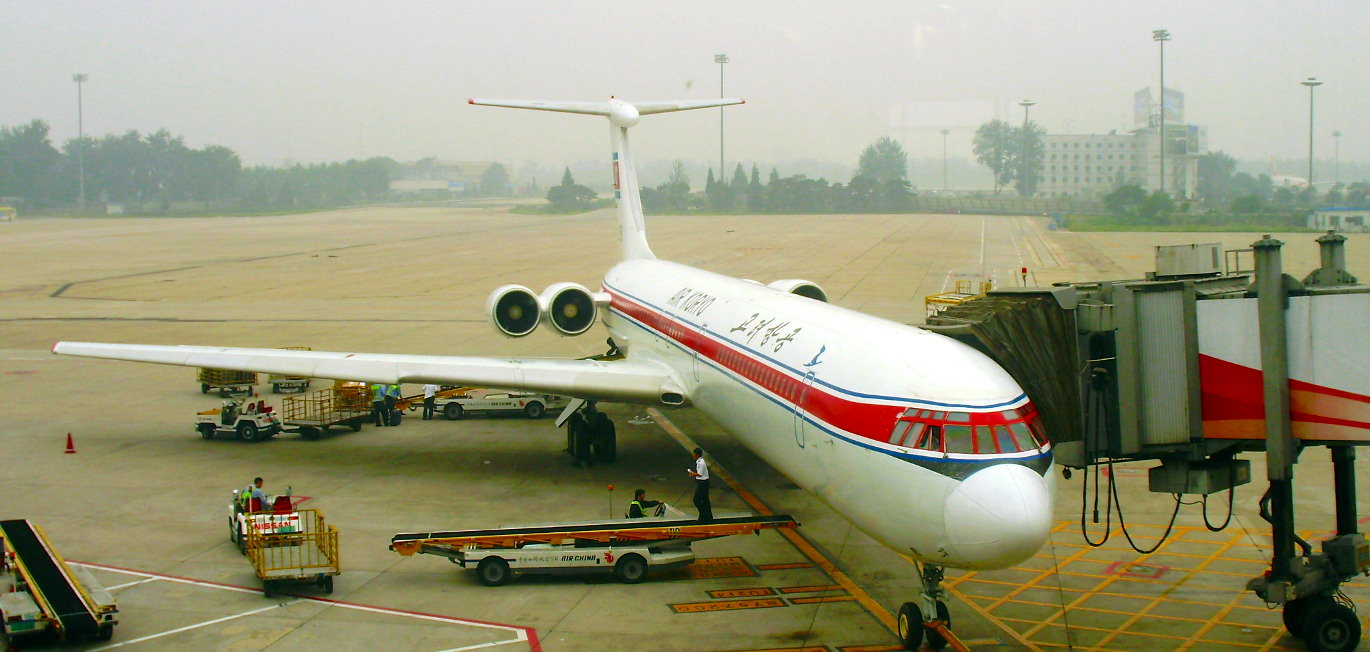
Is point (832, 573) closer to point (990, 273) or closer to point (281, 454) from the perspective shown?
point (281, 454)

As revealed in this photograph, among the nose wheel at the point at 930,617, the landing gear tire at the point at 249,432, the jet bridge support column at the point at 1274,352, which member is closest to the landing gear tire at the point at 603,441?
the landing gear tire at the point at 249,432

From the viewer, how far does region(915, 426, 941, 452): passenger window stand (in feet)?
37.5

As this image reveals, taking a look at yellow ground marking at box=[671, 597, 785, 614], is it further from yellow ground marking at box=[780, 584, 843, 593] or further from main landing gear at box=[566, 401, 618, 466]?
main landing gear at box=[566, 401, 618, 466]

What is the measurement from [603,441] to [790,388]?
786 centimetres

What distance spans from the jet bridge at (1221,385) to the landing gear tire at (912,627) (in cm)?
234

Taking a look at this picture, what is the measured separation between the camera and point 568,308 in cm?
2573

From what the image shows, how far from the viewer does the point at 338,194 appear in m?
163

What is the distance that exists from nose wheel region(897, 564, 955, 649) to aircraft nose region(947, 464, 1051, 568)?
1.16 metres

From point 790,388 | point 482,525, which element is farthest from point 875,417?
point 482,525

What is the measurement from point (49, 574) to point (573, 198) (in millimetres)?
107363

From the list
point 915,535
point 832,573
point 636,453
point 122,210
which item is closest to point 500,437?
point 636,453

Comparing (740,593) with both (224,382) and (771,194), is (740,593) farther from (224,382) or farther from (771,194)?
(771,194)

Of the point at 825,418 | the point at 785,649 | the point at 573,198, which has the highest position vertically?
the point at 573,198

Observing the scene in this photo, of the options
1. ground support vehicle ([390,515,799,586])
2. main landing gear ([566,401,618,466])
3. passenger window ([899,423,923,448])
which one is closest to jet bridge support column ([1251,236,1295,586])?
passenger window ([899,423,923,448])
